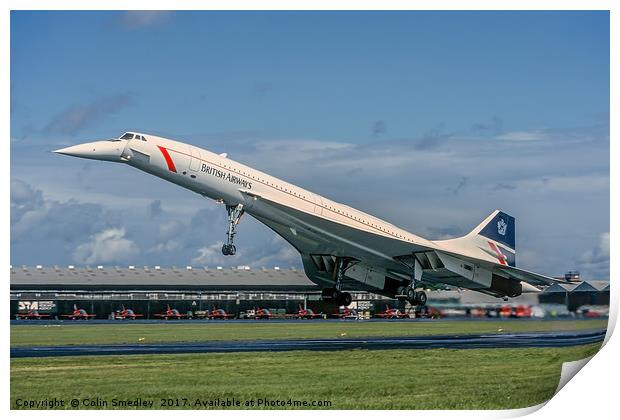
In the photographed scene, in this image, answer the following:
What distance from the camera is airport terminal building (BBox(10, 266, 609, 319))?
62.6 m

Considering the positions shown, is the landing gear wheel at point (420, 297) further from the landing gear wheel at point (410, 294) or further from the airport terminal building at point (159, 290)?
the airport terminal building at point (159, 290)

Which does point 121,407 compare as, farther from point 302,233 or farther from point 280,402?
point 302,233

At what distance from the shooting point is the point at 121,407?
20.7 metres

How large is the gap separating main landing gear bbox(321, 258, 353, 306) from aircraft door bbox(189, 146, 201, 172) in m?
10.6

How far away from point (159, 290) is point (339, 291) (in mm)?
33685

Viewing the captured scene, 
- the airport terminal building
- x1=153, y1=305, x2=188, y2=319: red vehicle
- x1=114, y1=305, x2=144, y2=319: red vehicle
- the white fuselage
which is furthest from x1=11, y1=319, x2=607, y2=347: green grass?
x1=114, y1=305, x2=144, y2=319: red vehicle

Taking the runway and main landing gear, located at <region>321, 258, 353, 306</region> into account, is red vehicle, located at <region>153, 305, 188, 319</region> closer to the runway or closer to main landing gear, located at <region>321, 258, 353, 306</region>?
main landing gear, located at <region>321, 258, 353, 306</region>

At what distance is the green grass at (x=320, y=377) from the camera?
21312 millimetres

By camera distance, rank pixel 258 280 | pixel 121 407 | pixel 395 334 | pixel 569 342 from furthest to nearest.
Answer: pixel 258 280 → pixel 395 334 → pixel 569 342 → pixel 121 407

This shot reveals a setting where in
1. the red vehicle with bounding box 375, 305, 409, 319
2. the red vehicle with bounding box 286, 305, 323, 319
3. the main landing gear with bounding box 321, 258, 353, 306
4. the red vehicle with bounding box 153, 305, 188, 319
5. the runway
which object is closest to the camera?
the runway

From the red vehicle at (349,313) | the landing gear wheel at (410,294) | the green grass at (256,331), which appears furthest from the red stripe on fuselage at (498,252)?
the red vehicle at (349,313)

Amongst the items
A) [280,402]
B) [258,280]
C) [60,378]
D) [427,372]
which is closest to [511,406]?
[427,372]

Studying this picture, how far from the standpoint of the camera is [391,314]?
54.4m
